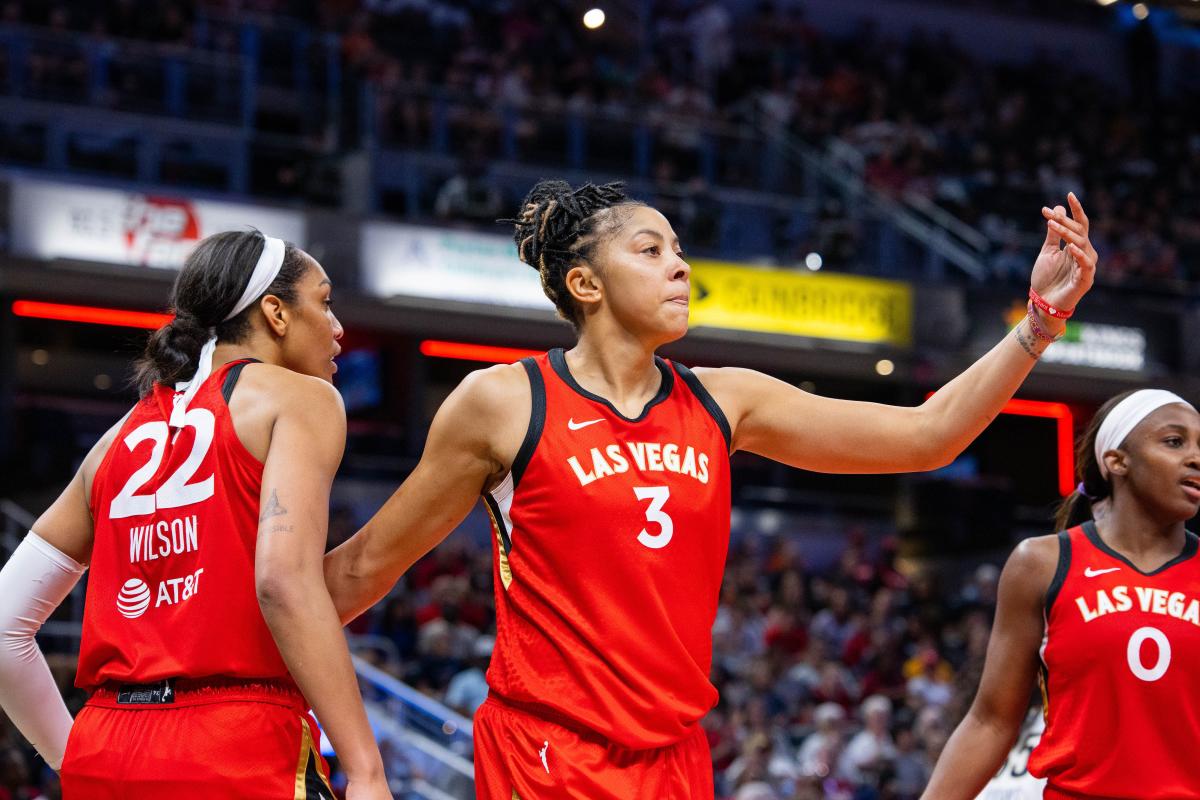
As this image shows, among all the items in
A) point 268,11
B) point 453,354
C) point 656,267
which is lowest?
point 453,354

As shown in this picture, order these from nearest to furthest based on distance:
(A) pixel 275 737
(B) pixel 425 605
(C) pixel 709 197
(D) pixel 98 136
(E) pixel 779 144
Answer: (A) pixel 275 737, (B) pixel 425 605, (D) pixel 98 136, (C) pixel 709 197, (E) pixel 779 144

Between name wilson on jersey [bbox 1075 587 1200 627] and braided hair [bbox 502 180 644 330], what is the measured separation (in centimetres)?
166

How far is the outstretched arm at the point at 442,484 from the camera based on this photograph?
354 cm

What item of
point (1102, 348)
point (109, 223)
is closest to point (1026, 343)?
point (109, 223)

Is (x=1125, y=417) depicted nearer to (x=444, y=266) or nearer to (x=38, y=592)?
(x=38, y=592)

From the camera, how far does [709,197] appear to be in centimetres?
1739

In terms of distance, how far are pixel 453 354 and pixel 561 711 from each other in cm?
1667

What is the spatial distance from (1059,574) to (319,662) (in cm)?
223

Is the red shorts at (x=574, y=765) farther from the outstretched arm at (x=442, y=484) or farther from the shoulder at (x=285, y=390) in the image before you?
the shoulder at (x=285, y=390)

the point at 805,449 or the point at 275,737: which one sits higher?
the point at 805,449

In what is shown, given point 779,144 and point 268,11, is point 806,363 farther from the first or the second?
point 268,11

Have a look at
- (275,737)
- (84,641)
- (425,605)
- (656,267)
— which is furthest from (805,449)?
(425,605)

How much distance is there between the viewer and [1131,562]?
4.36m

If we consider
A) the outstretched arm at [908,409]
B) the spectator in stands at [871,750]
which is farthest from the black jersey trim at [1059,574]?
the spectator in stands at [871,750]
